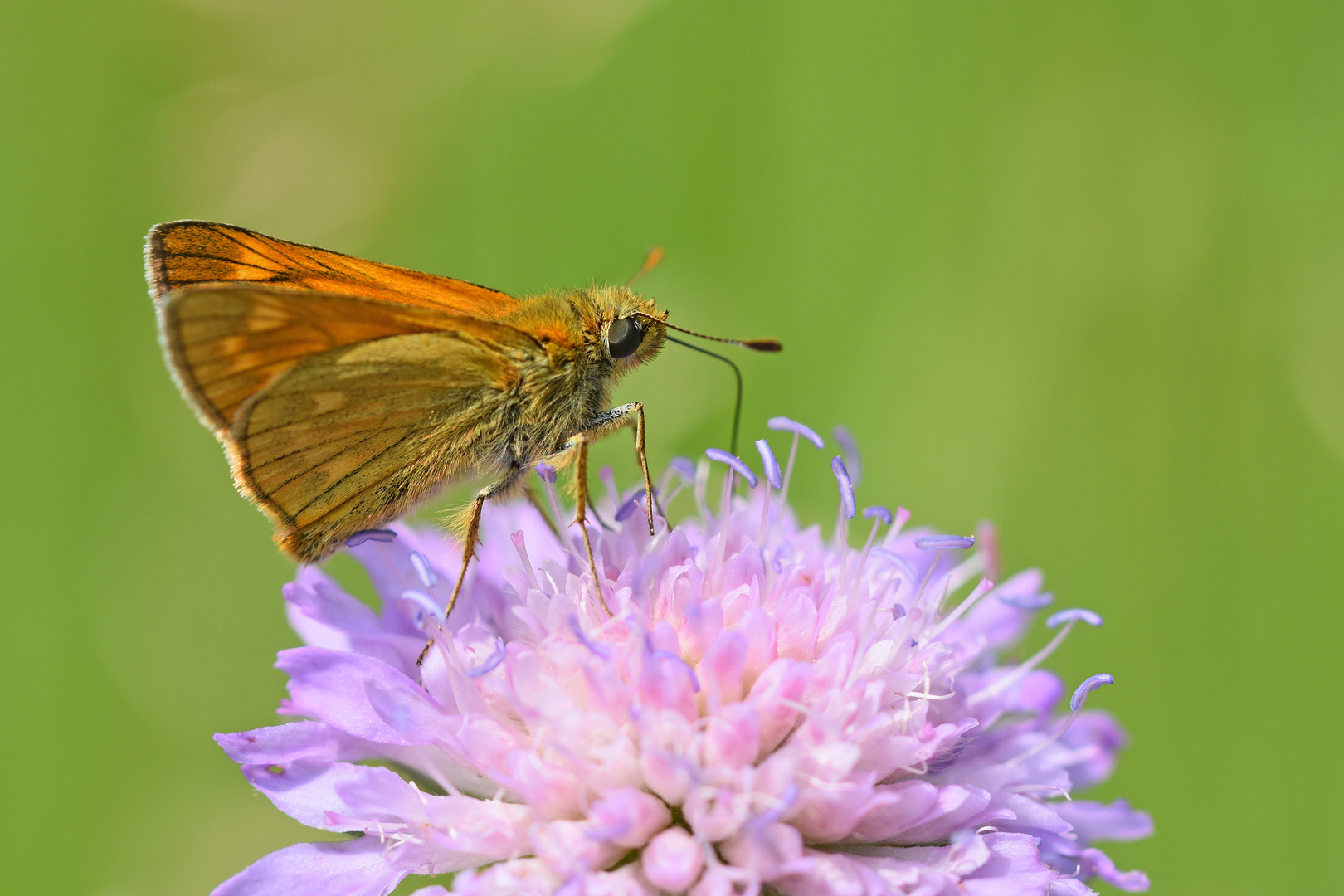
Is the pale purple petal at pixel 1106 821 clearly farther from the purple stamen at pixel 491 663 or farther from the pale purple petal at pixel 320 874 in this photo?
the pale purple petal at pixel 320 874

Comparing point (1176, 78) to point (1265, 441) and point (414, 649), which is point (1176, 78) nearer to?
point (1265, 441)

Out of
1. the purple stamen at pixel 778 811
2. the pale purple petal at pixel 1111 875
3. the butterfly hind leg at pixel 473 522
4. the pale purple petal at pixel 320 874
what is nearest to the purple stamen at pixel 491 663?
the butterfly hind leg at pixel 473 522

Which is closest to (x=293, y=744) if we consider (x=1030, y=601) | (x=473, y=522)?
(x=473, y=522)

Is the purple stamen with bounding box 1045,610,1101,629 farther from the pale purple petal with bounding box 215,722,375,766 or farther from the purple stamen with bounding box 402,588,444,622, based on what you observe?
the pale purple petal with bounding box 215,722,375,766

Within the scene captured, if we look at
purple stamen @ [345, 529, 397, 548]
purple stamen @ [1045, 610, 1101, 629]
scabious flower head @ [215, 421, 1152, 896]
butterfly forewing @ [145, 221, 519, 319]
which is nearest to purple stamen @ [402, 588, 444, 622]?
scabious flower head @ [215, 421, 1152, 896]

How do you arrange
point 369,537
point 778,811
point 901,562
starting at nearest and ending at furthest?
1. point 778,811
2. point 901,562
3. point 369,537

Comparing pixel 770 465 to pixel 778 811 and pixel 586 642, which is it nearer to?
pixel 586 642

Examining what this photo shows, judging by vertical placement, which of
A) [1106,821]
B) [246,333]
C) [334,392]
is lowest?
[1106,821]
